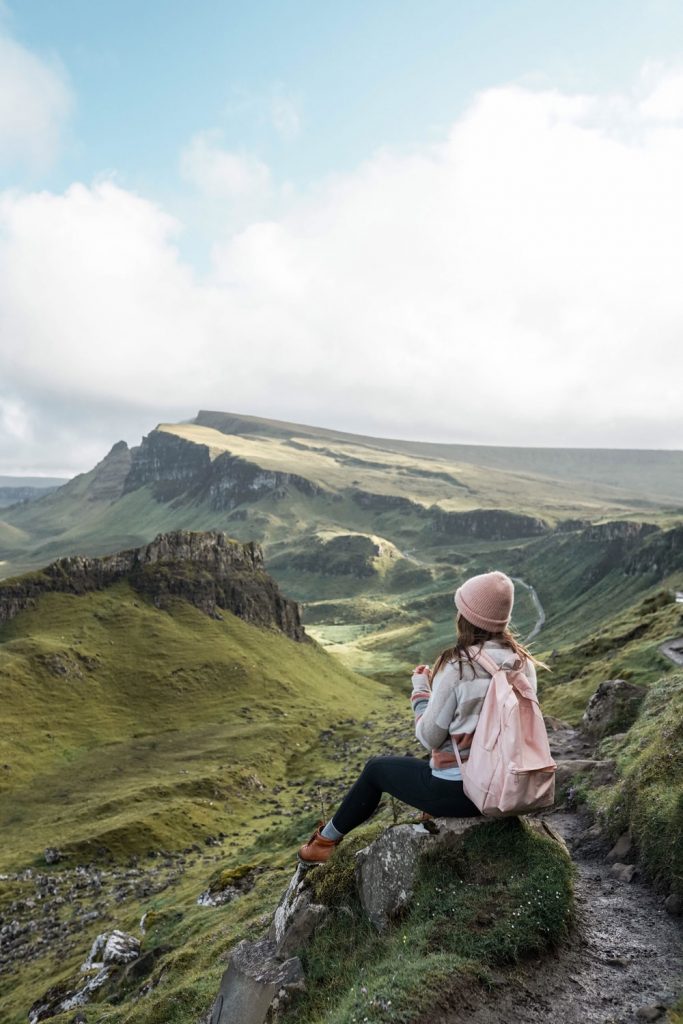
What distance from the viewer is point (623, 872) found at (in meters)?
14.2

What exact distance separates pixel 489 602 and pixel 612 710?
26.4 metres

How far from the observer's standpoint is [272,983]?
38.2 ft

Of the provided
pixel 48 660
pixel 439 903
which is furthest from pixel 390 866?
pixel 48 660

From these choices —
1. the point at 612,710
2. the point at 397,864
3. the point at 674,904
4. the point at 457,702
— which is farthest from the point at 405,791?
the point at 612,710

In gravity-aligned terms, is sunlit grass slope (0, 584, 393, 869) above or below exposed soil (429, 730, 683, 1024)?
below

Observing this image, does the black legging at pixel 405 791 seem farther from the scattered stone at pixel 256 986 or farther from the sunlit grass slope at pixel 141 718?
the sunlit grass slope at pixel 141 718

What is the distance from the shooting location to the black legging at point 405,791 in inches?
444

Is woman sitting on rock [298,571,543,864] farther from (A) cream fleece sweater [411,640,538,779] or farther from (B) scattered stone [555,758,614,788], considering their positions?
(B) scattered stone [555,758,614,788]

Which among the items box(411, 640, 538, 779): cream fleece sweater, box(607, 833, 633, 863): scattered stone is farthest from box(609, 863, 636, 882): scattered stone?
box(411, 640, 538, 779): cream fleece sweater

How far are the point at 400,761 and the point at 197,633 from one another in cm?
15277

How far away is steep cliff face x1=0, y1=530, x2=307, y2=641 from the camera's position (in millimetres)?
149050

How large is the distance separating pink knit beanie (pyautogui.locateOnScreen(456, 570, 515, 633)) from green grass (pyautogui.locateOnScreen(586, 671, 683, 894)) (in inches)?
283

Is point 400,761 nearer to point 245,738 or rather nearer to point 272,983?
point 272,983

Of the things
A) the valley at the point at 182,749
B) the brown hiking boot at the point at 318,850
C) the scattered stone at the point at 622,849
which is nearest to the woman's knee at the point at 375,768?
the brown hiking boot at the point at 318,850
